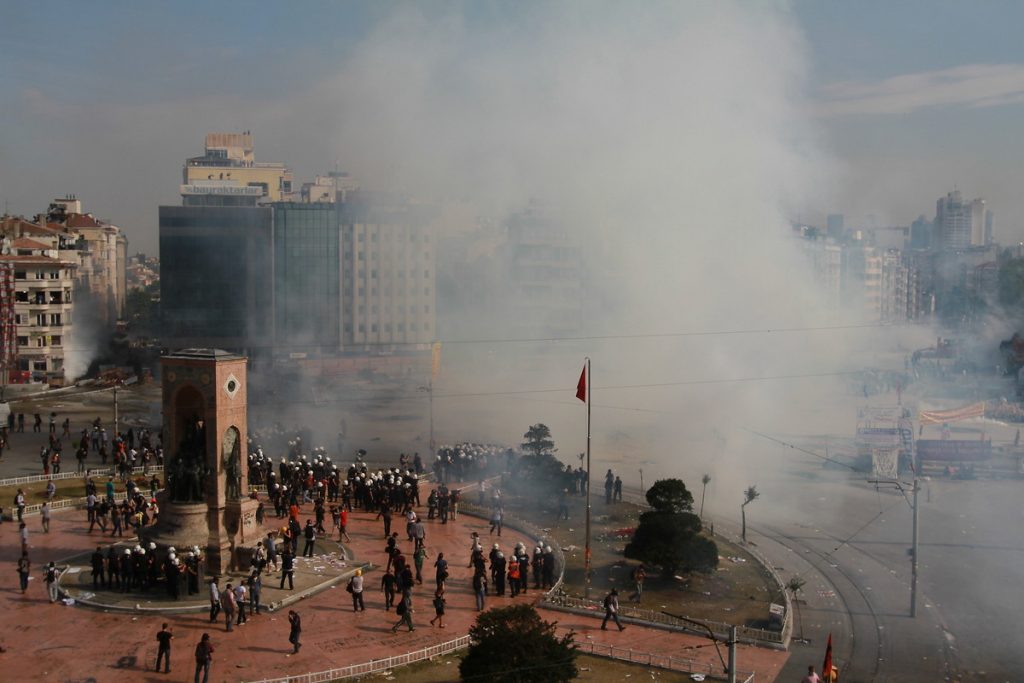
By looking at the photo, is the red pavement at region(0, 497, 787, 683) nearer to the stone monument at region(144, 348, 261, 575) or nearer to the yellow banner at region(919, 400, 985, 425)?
the stone monument at region(144, 348, 261, 575)

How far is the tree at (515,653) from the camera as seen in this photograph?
42.8 ft

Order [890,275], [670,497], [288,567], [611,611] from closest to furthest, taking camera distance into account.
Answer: [611,611], [288,567], [670,497], [890,275]

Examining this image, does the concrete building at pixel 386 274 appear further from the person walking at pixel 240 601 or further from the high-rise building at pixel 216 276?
the person walking at pixel 240 601

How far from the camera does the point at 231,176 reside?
84.7 m

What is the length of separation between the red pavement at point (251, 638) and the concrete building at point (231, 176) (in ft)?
157

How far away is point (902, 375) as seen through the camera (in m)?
56.4

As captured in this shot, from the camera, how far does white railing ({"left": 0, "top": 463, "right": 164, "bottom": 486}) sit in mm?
27641

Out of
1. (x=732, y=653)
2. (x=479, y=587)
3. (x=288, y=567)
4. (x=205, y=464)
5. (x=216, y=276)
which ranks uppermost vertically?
(x=216, y=276)

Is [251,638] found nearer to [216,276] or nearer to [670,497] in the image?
[670,497]

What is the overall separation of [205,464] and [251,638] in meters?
4.12

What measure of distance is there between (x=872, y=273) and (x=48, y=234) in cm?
6836

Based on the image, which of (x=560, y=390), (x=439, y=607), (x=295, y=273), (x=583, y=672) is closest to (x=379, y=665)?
(x=439, y=607)

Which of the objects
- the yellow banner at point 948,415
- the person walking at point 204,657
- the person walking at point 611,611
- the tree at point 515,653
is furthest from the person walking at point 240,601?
the yellow banner at point 948,415

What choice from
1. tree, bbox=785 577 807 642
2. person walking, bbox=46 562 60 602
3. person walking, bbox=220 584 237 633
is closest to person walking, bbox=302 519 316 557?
person walking, bbox=220 584 237 633
